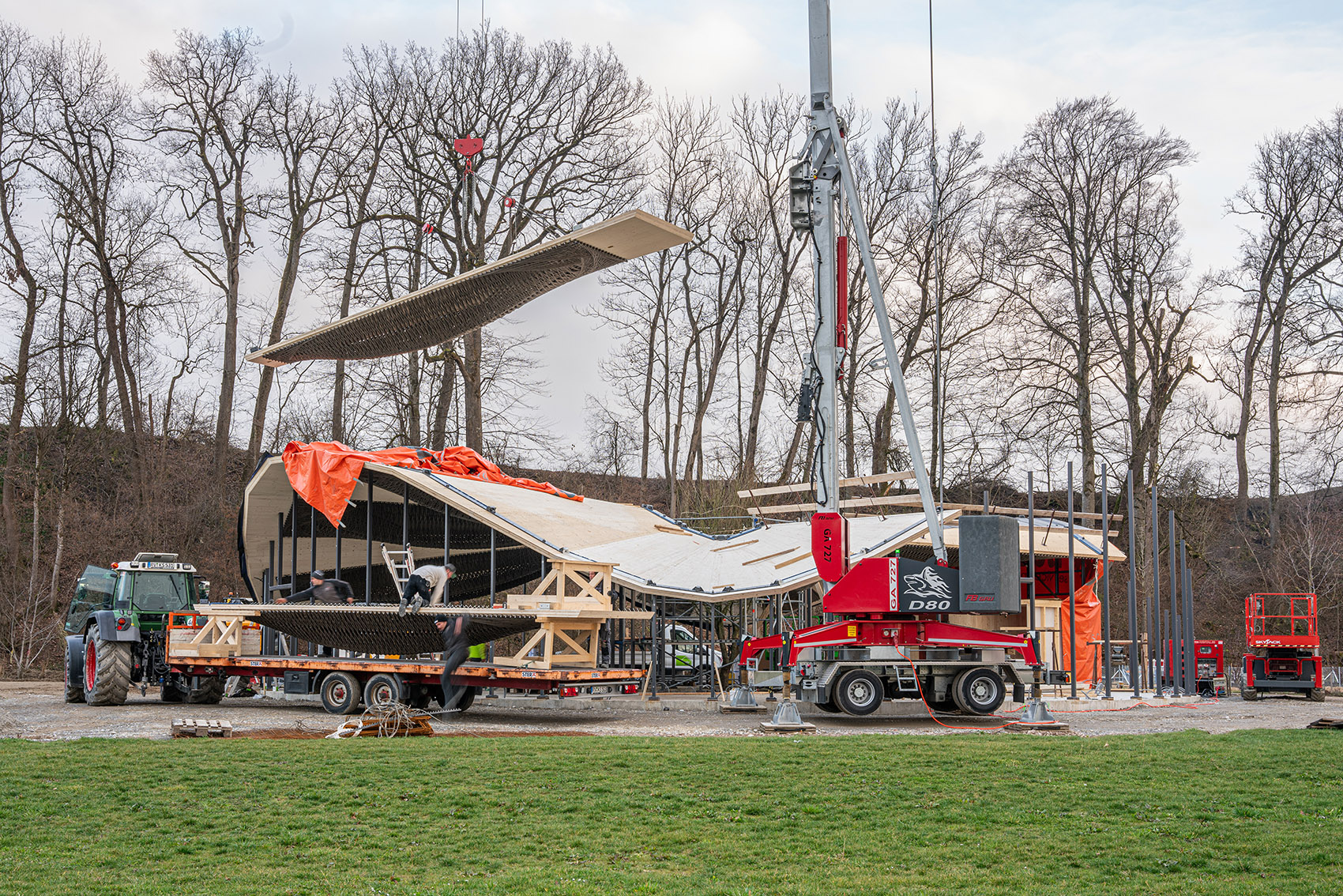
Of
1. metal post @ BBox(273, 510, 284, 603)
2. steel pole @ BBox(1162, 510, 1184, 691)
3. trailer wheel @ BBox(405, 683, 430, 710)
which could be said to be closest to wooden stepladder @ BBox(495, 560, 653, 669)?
trailer wheel @ BBox(405, 683, 430, 710)

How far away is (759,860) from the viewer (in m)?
6.87

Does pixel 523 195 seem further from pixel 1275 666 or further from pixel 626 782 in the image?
pixel 626 782

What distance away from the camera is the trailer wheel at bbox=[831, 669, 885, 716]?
1590 centimetres

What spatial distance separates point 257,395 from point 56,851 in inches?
1099

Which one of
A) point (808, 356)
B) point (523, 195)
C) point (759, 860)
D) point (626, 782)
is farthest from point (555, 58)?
point (759, 860)

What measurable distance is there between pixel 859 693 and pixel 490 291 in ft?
25.4

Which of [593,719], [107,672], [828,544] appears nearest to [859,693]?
[828,544]

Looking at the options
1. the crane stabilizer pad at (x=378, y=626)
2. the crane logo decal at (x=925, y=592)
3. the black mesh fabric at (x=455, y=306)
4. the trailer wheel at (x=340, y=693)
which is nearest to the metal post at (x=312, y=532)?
the crane stabilizer pad at (x=378, y=626)

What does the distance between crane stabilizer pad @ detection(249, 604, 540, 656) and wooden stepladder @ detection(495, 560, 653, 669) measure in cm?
27

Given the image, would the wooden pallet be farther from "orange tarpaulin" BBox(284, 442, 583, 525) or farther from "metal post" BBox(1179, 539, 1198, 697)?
"metal post" BBox(1179, 539, 1198, 697)

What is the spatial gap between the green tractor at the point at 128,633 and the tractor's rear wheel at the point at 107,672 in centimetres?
1

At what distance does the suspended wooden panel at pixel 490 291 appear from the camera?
441 inches

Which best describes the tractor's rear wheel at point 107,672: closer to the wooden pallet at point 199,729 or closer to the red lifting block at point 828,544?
the wooden pallet at point 199,729

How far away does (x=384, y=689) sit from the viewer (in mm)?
17406
